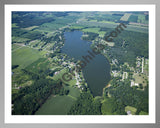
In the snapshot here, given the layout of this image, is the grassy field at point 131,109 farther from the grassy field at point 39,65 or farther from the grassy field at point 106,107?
the grassy field at point 39,65

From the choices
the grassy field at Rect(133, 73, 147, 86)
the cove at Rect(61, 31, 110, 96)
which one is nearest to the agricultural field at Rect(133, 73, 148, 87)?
the grassy field at Rect(133, 73, 147, 86)

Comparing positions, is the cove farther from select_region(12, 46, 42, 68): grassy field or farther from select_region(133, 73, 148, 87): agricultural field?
select_region(12, 46, 42, 68): grassy field

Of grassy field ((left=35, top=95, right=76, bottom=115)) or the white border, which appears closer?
the white border

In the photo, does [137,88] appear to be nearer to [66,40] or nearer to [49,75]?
[49,75]

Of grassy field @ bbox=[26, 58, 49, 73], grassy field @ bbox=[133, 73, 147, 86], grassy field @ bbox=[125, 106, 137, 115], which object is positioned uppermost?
grassy field @ bbox=[26, 58, 49, 73]

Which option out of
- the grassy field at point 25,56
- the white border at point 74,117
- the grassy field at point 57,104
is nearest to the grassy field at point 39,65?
the grassy field at point 25,56

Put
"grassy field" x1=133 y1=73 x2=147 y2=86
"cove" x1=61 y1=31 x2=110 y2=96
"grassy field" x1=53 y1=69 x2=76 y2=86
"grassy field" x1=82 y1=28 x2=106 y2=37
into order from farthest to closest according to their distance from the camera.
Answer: "grassy field" x1=82 y1=28 x2=106 y2=37
"cove" x1=61 y1=31 x2=110 y2=96
"grassy field" x1=53 y1=69 x2=76 y2=86
"grassy field" x1=133 y1=73 x2=147 y2=86

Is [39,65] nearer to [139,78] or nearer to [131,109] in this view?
[139,78]
